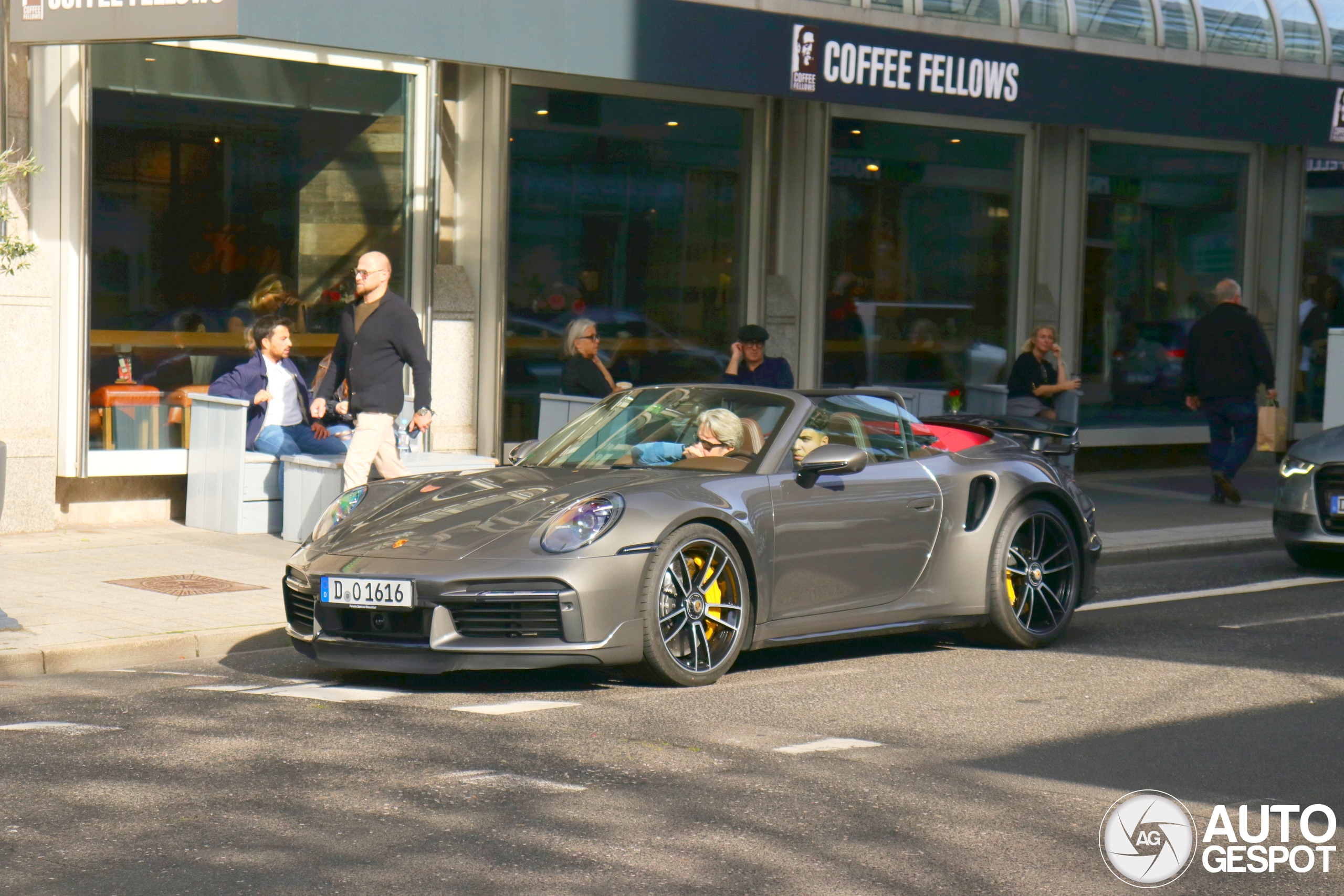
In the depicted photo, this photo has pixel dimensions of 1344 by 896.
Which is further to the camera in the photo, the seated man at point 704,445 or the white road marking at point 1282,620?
the white road marking at point 1282,620

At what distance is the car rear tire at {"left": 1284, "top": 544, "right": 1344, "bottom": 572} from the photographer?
39.2 ft

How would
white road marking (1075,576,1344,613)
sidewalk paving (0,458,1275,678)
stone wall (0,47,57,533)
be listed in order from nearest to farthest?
1. sidewalk paving (0,458,1275,678)
2. white road marking (1075,576,1344,613)
3. stone wall (0,47,57,533)

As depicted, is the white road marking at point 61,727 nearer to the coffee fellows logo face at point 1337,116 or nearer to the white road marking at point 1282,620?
the white road marking at point 1282,620

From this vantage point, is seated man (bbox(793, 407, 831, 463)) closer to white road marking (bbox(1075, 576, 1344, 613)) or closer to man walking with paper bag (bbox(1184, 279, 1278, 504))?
white road marking (bbox(1075, 576, 1344, 613))

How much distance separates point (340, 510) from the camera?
8.07m

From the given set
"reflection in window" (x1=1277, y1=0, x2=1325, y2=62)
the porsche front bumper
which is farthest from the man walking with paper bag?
the porsche front bumper

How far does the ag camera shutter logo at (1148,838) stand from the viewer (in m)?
4.71

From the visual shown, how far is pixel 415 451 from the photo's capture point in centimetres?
1366

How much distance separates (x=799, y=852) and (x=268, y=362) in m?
8.58

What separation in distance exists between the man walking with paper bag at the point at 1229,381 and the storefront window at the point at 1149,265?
110 inches

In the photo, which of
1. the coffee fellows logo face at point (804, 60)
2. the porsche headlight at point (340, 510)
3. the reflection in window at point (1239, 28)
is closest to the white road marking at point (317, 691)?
the porsche headlight at point (340, 510)

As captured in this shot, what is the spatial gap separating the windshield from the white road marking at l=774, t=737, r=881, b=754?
1.73 m

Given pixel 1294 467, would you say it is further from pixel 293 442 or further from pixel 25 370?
pixel 25 370

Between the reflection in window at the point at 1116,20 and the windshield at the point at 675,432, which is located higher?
the reflection in window at the point at 1116,20
